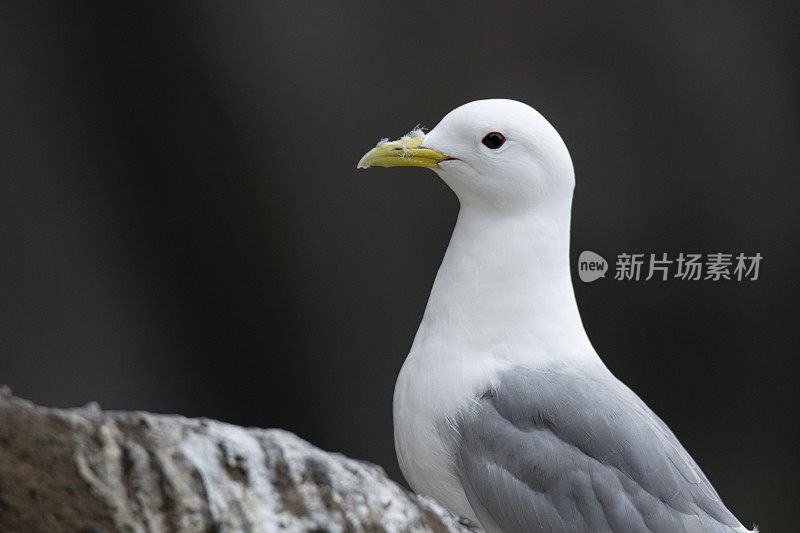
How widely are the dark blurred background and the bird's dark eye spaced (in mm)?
1370

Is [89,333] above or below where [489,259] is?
below

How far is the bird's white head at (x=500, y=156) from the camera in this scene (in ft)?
7.00

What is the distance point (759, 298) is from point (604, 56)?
1.21 metres

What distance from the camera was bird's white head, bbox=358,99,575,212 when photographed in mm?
2135

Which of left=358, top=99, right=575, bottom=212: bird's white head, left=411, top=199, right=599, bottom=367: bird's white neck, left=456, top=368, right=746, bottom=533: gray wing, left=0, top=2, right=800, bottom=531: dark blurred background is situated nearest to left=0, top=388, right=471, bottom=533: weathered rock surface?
left=456, top=368, right=746, bottom=533: gray wing

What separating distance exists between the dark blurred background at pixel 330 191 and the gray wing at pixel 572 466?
1687mm

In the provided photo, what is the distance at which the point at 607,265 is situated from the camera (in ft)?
12.1

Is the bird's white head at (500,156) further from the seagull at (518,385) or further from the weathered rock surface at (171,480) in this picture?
the weathered rock surface at (171,480)

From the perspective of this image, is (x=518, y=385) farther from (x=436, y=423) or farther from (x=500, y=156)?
(x=500, y=156)

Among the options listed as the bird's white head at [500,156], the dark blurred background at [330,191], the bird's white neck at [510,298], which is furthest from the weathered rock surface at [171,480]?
the dark blurred background at [330,191]

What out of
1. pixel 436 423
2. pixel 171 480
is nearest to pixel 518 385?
pixel 436 423

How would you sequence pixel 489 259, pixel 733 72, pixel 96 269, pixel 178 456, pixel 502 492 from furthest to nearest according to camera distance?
pixel 733 72 < pixel 96 269 < pixel 489 259 < pixel 502 492 < pixel 178 456

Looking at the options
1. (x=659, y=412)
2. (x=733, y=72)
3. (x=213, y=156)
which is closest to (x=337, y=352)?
(x=213, y=156)

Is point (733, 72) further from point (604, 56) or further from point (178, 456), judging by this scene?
point (178, 456)
